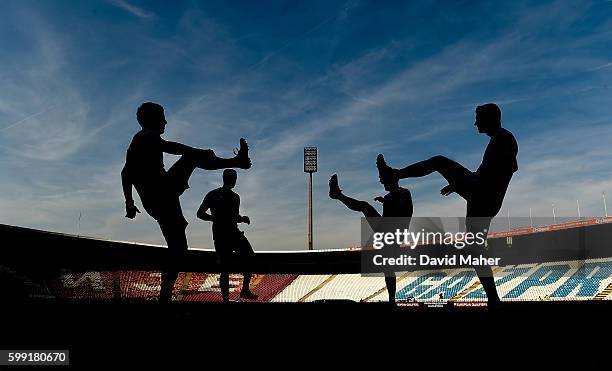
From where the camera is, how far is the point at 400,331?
276 centimetres

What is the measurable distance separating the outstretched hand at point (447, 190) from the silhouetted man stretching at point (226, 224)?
3.38 meters

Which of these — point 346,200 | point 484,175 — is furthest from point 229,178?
point 484,175

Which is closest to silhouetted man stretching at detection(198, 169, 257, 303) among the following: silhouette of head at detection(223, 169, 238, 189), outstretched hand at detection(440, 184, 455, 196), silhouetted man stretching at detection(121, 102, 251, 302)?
silhouette of head at detection(223, 169, 238, 189)

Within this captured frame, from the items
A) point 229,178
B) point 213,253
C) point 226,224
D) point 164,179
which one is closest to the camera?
point 164,179

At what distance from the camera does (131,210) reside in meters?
4.22

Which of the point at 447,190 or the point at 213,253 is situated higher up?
the point at 447,190

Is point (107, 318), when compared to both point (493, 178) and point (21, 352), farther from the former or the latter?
point (493, 178)

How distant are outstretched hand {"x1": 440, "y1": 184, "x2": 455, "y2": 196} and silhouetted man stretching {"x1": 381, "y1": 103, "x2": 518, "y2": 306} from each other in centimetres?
5

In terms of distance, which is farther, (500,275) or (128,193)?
(500,275)

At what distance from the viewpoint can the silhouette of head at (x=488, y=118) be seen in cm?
434

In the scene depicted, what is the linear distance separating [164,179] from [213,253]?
1519 cm

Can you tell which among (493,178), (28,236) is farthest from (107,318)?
(28,236)

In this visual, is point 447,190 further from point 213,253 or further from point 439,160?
point 213,253

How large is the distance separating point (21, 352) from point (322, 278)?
3544 cm
